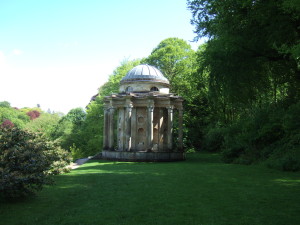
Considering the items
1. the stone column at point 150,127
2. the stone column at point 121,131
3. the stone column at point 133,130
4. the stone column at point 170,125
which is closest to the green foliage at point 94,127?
the stone column at point 121,131

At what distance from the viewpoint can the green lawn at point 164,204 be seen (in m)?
6.59

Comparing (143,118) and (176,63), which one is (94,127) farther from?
(143,118)

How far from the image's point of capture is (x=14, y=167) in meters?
8.72

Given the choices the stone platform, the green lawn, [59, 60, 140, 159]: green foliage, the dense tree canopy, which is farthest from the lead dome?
the green lawn

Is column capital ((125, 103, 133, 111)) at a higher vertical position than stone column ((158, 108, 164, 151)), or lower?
higher

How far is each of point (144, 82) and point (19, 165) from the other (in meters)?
19.8

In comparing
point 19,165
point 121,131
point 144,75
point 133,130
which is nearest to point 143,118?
point 133,130

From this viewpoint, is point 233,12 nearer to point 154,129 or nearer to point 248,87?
point 248,87

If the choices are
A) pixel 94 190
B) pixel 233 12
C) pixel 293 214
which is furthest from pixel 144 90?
pixel 293 214

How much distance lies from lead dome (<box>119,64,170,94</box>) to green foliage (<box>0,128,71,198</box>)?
18.3m

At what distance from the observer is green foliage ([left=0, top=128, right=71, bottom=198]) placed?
7.99 meters

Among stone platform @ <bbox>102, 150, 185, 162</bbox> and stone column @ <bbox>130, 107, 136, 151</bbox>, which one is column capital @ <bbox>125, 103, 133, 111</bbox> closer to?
stone column @ <bbox>130, 107, 136, 151</bbox>

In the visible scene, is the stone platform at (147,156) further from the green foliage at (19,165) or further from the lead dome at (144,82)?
the green foliage at (19,165)

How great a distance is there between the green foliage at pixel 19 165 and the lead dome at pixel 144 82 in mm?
18303
